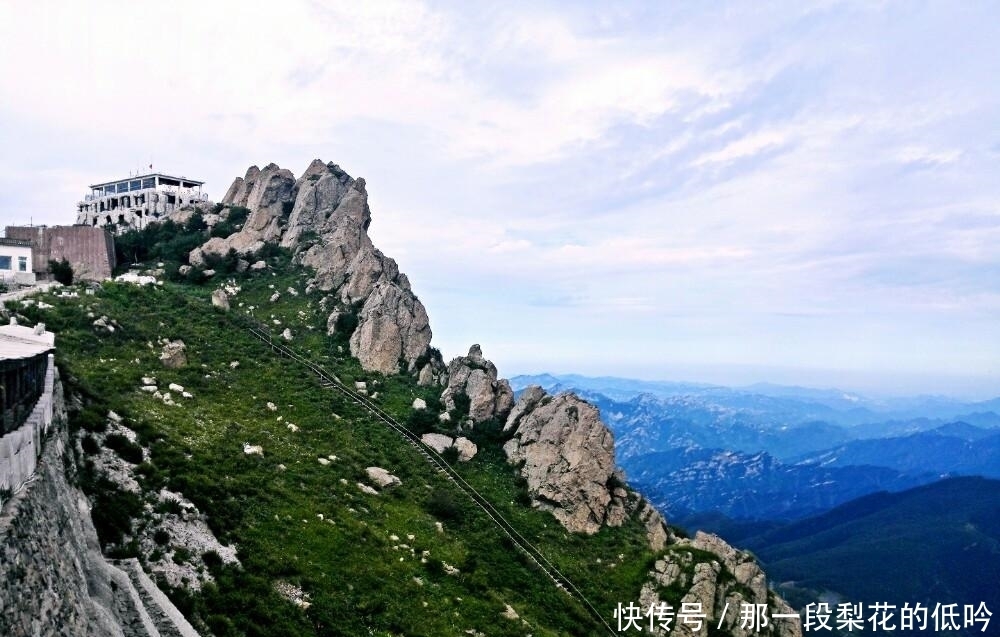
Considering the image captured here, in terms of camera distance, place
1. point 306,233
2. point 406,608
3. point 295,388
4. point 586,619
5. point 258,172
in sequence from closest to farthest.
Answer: point 406,608 < point 586,619 < point 295,388 < point 306,233 < point 258,172

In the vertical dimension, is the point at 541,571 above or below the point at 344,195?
below

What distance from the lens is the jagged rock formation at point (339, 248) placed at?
200 feet

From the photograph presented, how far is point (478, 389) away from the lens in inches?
2256

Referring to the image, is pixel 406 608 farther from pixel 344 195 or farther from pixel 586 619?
pixel 344 195

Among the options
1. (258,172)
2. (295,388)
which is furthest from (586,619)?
(258,172)

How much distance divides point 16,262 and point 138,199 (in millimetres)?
38455

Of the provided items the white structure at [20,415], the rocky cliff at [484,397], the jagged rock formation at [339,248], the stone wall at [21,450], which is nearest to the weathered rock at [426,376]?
the rocky cliff at [484,397]

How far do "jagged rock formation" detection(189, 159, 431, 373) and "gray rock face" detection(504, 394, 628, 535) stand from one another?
15457 mm

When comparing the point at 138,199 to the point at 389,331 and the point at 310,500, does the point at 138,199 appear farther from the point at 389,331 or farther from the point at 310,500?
the point at 310,500

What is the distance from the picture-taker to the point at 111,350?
43719mm

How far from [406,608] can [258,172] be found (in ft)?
259

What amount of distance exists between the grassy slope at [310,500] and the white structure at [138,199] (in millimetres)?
44298

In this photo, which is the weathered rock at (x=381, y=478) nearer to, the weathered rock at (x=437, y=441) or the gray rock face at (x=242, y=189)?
the weathered rock at (x=437, y=441)

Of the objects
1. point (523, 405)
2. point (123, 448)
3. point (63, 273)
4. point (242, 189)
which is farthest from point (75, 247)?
point (523, 405)
